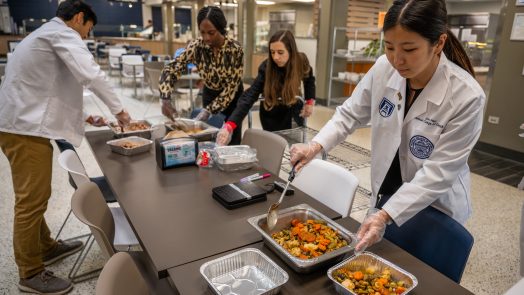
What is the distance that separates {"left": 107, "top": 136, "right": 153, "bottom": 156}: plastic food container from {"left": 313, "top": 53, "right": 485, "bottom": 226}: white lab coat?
3.41 feet

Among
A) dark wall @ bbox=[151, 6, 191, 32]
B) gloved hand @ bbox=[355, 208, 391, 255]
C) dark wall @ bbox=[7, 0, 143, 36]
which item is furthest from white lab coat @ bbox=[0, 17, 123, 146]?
dark wall @ bbox=[151, 6, 191, 32]

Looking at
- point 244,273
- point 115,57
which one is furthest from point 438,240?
point 115,57

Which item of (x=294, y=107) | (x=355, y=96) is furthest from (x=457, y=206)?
(x=294, y=107)

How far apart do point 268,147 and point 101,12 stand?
15.5 metres

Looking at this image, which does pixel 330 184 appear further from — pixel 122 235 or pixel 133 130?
pixel 133 130

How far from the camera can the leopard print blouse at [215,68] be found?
99.6 inches

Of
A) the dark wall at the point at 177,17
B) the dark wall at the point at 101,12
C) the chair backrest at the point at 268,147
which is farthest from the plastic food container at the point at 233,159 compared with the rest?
the dark wall at the point at 101,12

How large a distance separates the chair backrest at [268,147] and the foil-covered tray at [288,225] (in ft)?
2.74

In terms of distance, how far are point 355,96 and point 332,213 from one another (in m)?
0.53

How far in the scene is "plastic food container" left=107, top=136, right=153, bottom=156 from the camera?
195cm

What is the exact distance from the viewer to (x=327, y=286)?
96 centimetres

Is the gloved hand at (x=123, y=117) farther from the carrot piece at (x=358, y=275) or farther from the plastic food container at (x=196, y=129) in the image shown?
the carrot piece at (x=358, y=275)

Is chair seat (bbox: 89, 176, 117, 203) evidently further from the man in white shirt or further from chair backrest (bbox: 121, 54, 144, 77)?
chair backrest (bbox: 121, 54, 144, 77)

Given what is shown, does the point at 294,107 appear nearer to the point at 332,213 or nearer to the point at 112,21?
the point at 332,213
